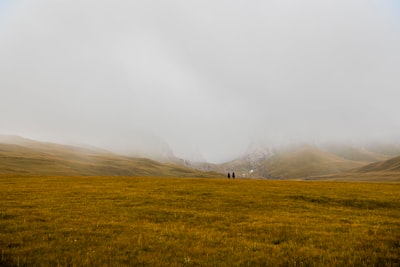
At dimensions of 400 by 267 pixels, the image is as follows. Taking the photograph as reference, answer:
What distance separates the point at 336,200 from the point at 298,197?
4755mm

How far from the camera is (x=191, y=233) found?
70.2 ft

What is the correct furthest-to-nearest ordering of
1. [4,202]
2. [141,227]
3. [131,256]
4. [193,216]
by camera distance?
1. [4,202]
2. [193,216]
3. [141,227]
4. [131,256]

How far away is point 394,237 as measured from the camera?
20.8m

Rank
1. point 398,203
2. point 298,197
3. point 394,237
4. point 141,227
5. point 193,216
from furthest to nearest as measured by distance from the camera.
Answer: point 298,197 < point 398,203 < point 193,216 < point 141,227 < point 394,237

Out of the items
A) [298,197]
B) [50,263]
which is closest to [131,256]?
[50,263]

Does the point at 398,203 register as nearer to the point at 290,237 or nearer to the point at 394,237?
the point at 394,237

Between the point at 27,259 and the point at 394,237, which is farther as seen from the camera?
the point at 394,237

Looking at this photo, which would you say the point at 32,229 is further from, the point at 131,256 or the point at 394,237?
the point at 394,237

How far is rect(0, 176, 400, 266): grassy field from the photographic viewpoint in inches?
647

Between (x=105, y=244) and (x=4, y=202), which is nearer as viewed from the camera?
(x=105, y=244)

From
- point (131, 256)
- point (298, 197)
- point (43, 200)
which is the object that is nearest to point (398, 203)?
point (298, 197)

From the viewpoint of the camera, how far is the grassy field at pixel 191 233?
16422 millimetres

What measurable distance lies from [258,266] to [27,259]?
11.7 meters

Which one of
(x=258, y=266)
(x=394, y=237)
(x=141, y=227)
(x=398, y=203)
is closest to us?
(x=258, y=266)
